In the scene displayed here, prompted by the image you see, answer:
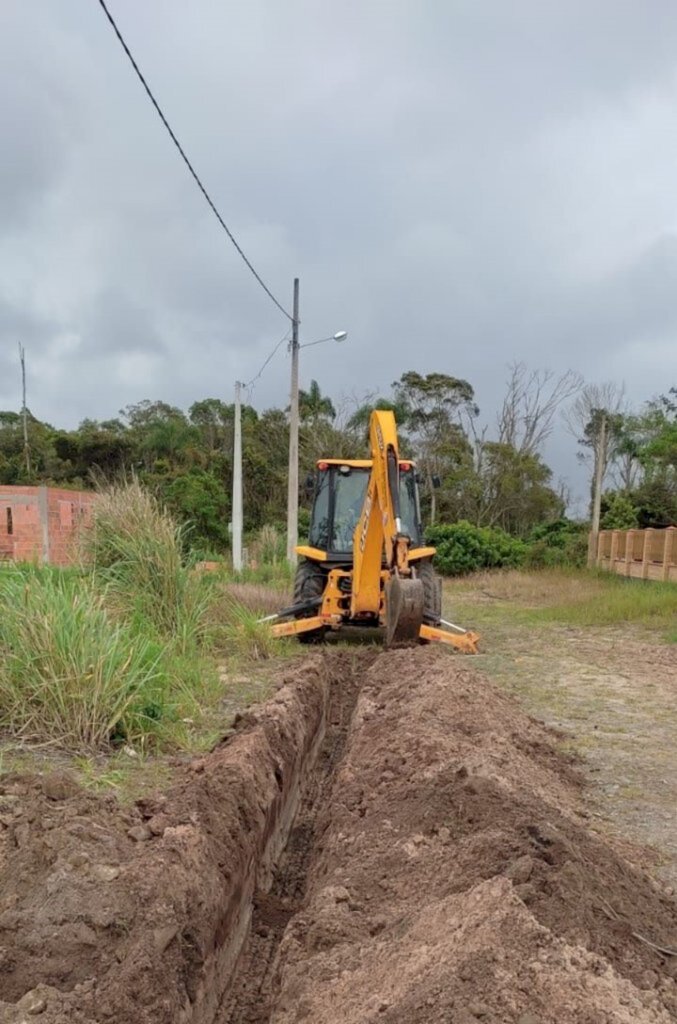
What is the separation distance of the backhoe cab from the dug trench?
318 cm

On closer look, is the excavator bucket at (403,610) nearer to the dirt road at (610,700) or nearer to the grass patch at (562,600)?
the dirt road at (610,700)

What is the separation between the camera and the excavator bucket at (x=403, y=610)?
27.1ft

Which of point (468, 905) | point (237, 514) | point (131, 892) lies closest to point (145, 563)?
point (131, 892)

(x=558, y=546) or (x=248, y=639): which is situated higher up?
(x=248, y=639)

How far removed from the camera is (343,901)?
11.7 ft

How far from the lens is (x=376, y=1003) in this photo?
2.58 meters

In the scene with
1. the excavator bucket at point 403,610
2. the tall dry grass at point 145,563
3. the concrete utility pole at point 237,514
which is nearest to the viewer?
the tall dry grass at point 145,563

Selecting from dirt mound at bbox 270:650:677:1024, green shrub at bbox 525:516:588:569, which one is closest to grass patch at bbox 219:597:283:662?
dirt mound at bbox 270:650:677:1024

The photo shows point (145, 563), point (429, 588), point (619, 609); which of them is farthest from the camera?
point (619, 609)

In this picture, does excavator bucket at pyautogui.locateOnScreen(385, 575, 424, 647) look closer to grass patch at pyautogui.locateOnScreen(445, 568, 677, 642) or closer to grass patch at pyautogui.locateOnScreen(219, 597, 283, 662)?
grass patch at pyautogui.locateOnScreen(219, 597, 283, 662)

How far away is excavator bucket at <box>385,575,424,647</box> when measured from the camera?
8258 mm

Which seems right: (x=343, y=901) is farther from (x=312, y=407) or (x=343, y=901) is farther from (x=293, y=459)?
(x=312, y=407)

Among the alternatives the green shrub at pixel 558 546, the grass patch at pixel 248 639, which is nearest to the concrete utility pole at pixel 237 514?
the grass patch at pixel 248 639

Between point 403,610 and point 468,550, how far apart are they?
763 inches
